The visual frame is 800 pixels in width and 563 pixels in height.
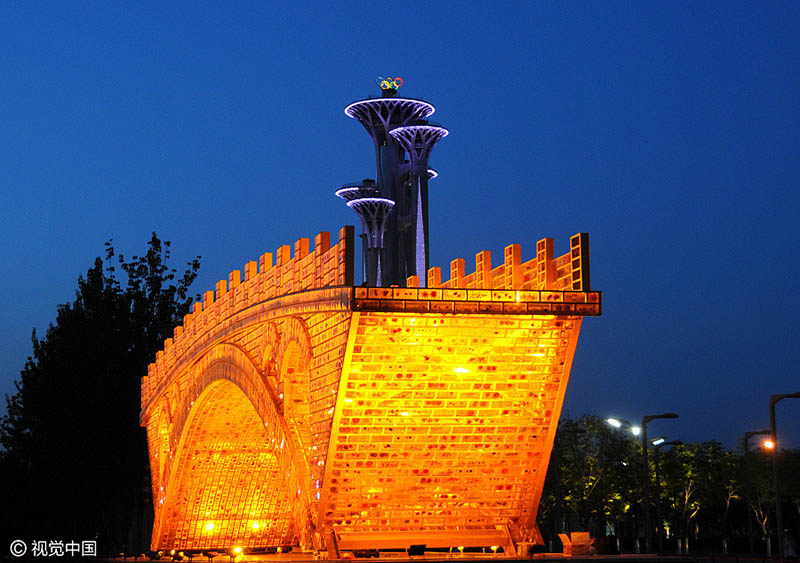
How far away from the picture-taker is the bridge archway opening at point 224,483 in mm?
48094

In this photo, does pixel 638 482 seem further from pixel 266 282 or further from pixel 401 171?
pixel 266 282

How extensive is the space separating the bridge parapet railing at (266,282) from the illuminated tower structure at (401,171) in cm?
2201

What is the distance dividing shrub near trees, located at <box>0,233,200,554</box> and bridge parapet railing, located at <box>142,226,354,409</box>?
8520mm

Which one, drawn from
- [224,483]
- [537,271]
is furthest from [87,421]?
[537,271]

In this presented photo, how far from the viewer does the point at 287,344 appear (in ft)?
115

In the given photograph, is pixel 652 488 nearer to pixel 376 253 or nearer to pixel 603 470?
pixel 603 470

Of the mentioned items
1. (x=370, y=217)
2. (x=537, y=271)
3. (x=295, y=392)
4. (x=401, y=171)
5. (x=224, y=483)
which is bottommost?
(x=224, y=483)

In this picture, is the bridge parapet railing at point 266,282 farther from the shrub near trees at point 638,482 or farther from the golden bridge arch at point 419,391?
the shrub near trees at point 638,482

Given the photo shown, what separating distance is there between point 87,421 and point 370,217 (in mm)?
20862

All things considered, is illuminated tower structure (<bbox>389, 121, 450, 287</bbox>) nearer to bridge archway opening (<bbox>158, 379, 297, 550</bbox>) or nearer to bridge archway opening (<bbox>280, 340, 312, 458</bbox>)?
bridge archway opening (<bbox>158, 379, 297, 550</bbox>)

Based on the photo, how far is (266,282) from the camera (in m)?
36.5

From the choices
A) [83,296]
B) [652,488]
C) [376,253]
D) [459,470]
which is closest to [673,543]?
[652,488]

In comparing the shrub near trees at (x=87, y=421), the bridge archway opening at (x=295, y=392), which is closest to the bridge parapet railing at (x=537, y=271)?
the bridge archway opening at (x=295, y=392)

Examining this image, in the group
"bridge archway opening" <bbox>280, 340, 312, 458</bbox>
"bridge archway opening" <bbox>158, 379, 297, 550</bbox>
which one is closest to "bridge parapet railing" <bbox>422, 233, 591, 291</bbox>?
"bridge archway opening" <bbox>280, 340, 312, 458</bbox>
